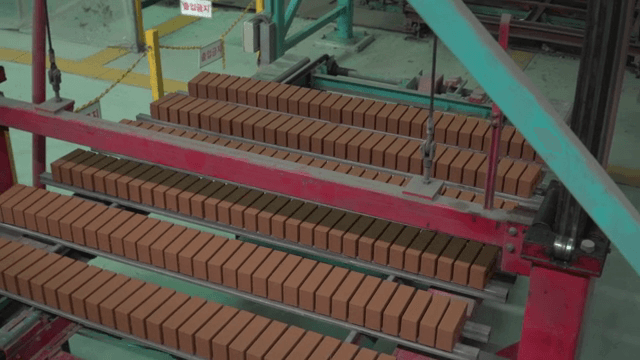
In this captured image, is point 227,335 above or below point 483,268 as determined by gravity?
below

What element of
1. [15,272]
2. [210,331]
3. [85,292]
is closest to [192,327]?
[210,331]

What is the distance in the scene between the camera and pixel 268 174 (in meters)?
4.43

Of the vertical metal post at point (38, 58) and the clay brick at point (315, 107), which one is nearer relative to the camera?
the vertical metal post at point (38, 58)

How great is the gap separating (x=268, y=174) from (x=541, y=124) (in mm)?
1908

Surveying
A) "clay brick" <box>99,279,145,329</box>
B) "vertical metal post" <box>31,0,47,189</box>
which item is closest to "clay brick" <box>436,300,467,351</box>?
"clay brick" <box>99,279,145,329</box>

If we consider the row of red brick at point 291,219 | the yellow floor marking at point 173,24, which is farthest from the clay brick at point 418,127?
the yellow floor marking at point 173,24

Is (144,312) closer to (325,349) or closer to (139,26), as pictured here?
(325,349)

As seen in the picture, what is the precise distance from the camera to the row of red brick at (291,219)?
198 inches

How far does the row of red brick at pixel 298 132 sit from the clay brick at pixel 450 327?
1792 millimetres

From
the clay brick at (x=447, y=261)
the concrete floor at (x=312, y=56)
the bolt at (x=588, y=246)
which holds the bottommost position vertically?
the concrete floor at (x=312, y=56)

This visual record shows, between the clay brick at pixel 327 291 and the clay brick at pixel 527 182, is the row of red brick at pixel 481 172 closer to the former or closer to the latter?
the clay brick at pixel 527 182

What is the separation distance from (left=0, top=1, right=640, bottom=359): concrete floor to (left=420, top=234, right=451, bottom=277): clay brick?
3.67 feet

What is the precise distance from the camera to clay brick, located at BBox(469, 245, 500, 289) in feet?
15.9

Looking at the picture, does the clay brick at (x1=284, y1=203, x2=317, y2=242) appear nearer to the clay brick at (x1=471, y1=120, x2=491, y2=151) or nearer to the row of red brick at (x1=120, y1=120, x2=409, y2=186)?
the row of red brick at (x1=120, y1=120, x2=409, y2=186)
